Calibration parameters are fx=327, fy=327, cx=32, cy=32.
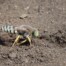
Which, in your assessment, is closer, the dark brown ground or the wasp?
the dark brown ground

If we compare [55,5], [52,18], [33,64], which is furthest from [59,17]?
[33,64]

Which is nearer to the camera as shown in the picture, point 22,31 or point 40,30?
point 22,31

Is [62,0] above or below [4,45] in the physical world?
above

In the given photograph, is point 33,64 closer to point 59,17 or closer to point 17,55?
point 17,55

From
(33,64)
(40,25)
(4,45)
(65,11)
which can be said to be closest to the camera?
(33,64)

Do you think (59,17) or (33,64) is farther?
(59,17)

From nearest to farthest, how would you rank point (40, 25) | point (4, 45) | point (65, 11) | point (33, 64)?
point (33, 64) < point (4, 45) < point (40, 25) < point (65, 11)

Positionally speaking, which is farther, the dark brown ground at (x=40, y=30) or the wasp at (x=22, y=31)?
the wasp at (x=22, y=31)
